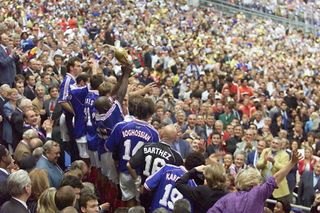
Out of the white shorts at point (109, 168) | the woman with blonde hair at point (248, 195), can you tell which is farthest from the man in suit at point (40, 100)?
the woman with blonde hair at point (248, 195)

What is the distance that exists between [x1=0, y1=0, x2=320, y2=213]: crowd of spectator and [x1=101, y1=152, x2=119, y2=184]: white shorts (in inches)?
1.1

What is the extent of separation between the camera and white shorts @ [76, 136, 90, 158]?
10.6 meters

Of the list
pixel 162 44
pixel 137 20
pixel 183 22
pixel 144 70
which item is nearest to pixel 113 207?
pixel 144 70

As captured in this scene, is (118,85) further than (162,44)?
No

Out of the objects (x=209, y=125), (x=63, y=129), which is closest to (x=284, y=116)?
(x=209, y=125)

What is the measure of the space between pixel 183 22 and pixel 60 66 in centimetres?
1647

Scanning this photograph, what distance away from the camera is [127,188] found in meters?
9.48

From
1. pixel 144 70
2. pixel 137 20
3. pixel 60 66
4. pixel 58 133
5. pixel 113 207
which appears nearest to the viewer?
pixel 113 207

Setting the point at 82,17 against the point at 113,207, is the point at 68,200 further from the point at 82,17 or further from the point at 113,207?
the point at 82,17

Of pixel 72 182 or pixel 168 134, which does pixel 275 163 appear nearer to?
pixel 168 134

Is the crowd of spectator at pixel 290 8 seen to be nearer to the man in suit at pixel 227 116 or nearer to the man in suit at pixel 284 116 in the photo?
the man in suit at pixel 284 116

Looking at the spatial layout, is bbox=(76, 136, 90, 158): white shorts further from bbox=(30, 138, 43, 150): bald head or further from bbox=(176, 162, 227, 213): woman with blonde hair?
bbox=(176, 162, 227, 213): woman with blonde hair

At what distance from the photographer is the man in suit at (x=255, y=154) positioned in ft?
41.1

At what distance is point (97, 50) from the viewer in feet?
64.3
